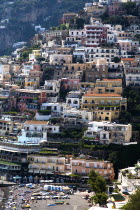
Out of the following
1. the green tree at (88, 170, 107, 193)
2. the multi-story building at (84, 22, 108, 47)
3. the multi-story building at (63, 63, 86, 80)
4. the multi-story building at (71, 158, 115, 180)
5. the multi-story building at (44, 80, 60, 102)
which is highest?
the multi-story building at (84, 22, 108, 47)

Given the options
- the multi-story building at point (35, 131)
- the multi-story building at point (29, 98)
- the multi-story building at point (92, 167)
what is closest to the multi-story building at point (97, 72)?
the multi-story building at point (29, 98)

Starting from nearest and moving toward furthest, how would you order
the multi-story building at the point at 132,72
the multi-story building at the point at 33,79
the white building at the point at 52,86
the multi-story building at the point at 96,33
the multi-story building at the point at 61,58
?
the white building at the point at 52,86 → the multi-story building at the point at 132,72 → the multi-story building at the point at 33,79 → the multi-story building at the point at 61,58 → the multi-story building at the point at 96,33

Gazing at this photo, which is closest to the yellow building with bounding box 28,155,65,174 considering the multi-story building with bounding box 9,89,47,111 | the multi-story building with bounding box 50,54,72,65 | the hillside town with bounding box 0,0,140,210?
the hillside town with bounding box 0,0,140,210

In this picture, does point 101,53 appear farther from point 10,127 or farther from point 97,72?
point 10,127

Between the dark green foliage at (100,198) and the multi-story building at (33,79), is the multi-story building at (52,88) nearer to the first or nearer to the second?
the multi-story building at (33,79)

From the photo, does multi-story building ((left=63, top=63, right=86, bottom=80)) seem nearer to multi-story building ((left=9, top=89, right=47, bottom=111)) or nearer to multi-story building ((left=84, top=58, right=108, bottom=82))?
multi-story building ((left=84, top=58, right=108, bottom=82))

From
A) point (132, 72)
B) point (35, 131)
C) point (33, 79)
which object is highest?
point (132, 72)

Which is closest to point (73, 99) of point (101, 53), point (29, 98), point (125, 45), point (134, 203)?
point (29, 98)
